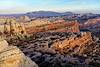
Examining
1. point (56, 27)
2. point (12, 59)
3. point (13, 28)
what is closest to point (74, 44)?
point (13, 28)

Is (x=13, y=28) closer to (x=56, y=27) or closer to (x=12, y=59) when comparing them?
(x=56, y=27)

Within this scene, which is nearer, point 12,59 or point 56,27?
point 12,59

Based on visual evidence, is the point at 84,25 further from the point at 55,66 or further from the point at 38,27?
the point at 55,66

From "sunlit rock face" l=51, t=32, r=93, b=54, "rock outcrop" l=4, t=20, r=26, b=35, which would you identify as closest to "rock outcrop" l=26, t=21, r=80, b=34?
"rock outcrop" l=4, t=20, r=26, b=35

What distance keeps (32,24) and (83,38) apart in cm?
3313

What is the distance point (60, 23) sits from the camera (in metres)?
126

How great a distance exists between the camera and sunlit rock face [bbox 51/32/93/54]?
7265cm

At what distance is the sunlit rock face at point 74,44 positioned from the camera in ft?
238

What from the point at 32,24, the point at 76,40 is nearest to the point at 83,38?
the point at 76,40

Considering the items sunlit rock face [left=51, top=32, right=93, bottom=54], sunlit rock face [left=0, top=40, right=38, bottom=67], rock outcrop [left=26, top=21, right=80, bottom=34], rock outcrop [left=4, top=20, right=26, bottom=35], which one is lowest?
rock outcrop [left=26, top=21, right=80, bottom=34]

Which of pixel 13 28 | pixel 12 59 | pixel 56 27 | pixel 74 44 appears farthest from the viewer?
pixel 56 27

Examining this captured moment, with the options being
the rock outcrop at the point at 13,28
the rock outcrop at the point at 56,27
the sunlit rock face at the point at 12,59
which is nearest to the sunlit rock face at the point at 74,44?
the rock outcrop at the point at 13,28

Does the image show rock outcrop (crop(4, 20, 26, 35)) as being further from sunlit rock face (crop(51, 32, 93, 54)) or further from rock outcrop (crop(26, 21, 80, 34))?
sunlit rock face (crop(51, 32, 93, 54))

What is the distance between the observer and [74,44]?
81.4m
